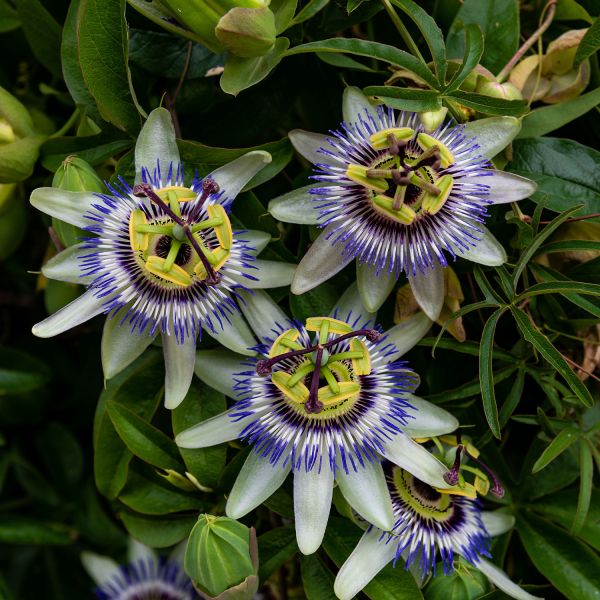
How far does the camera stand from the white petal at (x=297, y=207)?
147 centimetres

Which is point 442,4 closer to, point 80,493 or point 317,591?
point 317,591

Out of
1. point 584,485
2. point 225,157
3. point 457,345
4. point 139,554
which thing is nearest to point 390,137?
point 225,157

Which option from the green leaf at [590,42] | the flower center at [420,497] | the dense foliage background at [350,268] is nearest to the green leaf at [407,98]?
the dense foliage background at [350,268]

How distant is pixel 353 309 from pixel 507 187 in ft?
1.11

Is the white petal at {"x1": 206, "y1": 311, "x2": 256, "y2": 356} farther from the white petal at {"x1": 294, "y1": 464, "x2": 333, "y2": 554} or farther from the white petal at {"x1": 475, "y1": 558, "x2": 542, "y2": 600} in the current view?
the white petal at {"x1": 475, "y1": 558, "x2": 542, "y2": 600}

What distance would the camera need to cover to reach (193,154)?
58.7 inches

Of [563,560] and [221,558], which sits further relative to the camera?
[563,560]

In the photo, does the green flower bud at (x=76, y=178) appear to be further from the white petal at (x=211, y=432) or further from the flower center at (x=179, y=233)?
the white petal at (x=211, y=432)

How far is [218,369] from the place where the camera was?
5.04ft

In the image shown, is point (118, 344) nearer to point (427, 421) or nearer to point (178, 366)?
point (178, 366)

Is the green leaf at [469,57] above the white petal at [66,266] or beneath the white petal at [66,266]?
above

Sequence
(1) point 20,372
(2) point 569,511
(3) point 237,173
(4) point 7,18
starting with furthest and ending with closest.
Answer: (1) point 20,372
(4) point 7,18
(2) point 569,511
(3) point 237,173

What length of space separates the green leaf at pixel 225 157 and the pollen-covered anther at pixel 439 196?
0.26 metres

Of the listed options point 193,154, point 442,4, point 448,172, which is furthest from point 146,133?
point 442,4
